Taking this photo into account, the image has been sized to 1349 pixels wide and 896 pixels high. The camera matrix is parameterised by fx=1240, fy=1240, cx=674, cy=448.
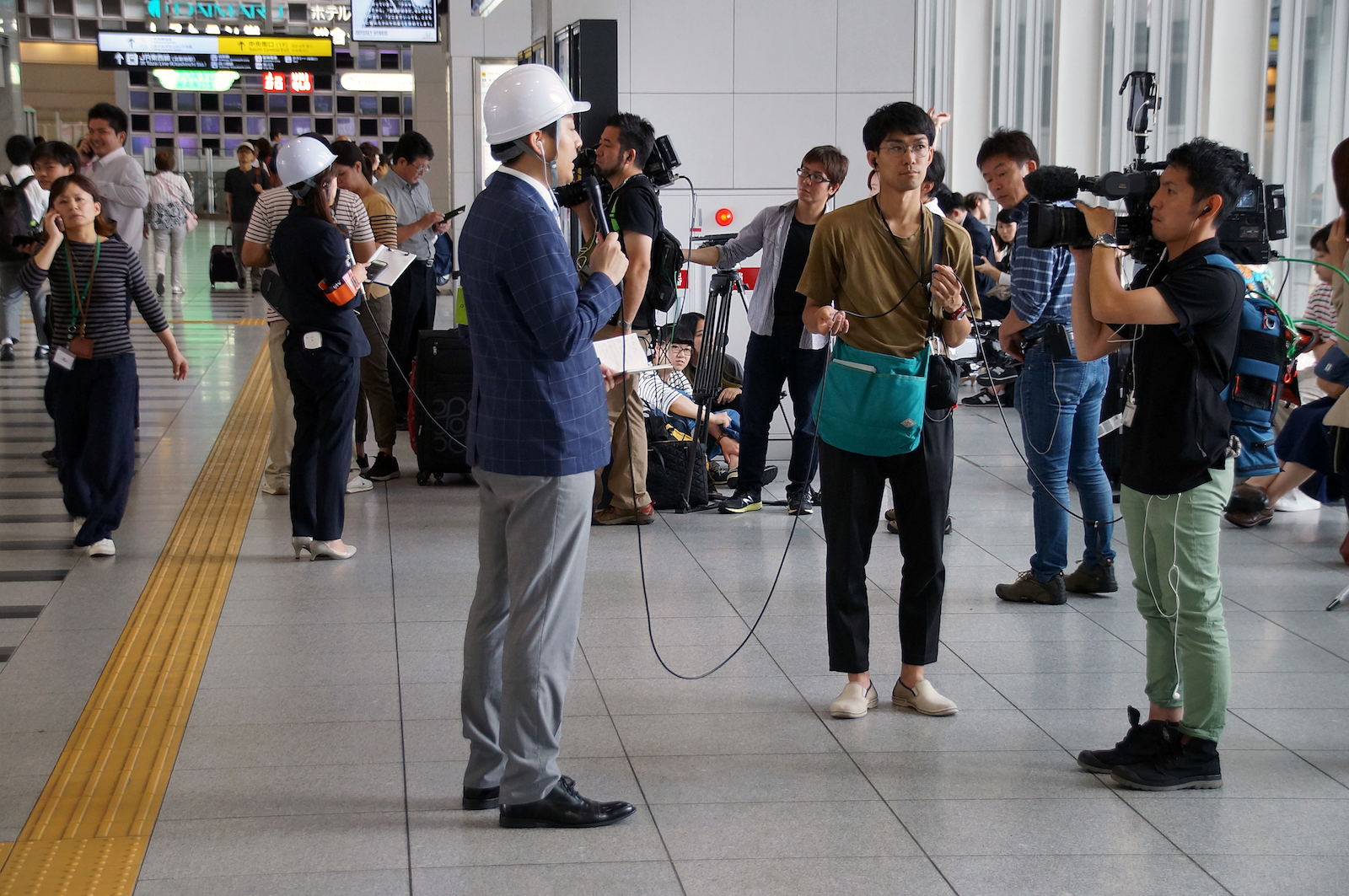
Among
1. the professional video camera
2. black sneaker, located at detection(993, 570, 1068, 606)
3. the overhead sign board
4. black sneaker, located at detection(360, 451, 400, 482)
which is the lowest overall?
black sneaker, located at detection(993, 570, 1068, 606)

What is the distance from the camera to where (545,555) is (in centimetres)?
266

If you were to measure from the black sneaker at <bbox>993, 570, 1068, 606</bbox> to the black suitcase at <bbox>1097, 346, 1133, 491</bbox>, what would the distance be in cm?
45

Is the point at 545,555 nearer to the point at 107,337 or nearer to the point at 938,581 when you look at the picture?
the point at 938,581

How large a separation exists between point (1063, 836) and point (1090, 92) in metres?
7.12

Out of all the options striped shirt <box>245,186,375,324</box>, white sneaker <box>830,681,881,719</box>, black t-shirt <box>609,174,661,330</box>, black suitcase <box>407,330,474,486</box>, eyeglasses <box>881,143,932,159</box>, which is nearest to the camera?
eyeglasses <box>881,143,932,159</box>

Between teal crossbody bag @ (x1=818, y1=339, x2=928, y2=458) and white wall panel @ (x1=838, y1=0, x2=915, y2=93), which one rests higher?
white wall panel @ (x1=838, y1=0, x2=915, y2=93)

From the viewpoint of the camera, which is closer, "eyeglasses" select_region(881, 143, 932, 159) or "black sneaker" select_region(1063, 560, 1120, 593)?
"eyeglasses" select_region(881, 143, 932, 159)

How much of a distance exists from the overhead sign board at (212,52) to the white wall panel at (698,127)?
1592cm

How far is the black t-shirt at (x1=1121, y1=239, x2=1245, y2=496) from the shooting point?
282 centimetres

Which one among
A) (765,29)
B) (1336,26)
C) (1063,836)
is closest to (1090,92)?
(1336,26)

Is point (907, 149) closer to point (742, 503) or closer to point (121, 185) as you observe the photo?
point (742, 503)

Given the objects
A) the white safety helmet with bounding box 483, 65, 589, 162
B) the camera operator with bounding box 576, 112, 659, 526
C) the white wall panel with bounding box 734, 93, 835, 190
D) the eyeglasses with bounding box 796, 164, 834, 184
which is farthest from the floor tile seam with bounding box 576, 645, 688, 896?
the white wall panel with bounding box 734, 93, 835, 190

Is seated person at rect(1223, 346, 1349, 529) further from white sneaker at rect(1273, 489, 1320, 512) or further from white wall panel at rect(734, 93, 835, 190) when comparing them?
white wall panel at rect(734, 93, 835, 190)

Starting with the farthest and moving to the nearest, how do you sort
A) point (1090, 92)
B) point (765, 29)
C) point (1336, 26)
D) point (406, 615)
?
1. point (1090, 92)
2. point (765, 29)
3. point (1336, 26)
4. point (406, 615)
